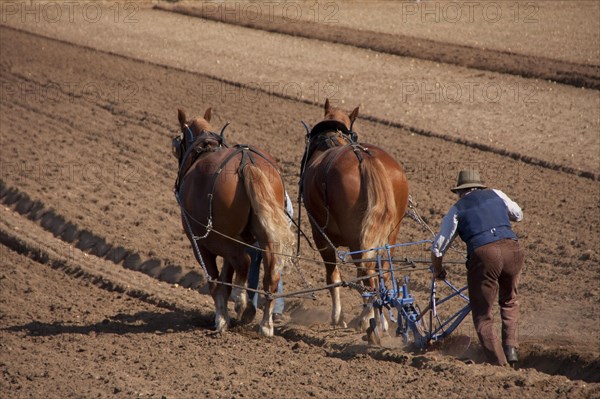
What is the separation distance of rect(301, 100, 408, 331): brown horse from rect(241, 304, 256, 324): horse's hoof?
93 centimetres

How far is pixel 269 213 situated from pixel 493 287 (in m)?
A: 2.40

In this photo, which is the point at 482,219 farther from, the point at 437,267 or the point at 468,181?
the point at 437,267

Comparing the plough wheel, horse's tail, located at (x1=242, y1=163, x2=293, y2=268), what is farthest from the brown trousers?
horse's tail, located at (x1=242, y1=163, x2=293, y2=268)

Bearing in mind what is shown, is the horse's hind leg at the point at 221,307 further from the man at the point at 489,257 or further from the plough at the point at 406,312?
the man at the point at 489,257

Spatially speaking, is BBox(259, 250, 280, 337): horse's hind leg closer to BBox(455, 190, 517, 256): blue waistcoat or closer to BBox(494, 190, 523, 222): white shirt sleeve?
BBox(455, 190, 517, 256): blue waistcoat

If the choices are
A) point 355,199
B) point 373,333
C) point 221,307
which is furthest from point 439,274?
point 221,307

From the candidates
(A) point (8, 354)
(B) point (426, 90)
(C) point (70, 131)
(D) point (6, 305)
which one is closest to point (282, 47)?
(B) point (426, 90)

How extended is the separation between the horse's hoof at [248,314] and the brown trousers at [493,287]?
8.40ft

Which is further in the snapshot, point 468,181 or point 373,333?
point 373,333

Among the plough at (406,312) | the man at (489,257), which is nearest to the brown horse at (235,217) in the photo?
the plough at (406,312)

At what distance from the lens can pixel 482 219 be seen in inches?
320

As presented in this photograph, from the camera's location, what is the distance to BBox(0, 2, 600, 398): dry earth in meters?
8.44

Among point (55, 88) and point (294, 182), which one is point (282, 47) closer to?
point (55, 88)

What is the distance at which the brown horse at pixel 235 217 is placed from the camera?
9406 mm
